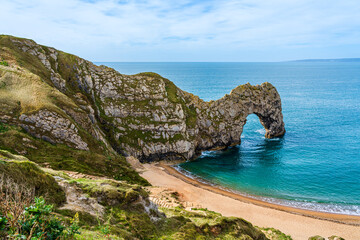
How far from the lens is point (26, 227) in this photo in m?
7.68

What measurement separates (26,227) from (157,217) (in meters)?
10.8

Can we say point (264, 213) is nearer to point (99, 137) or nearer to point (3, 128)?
point (99, 137)

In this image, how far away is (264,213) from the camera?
35.3 m

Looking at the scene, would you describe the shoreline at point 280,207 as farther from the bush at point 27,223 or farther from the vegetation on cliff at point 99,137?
the bush at point 27,223

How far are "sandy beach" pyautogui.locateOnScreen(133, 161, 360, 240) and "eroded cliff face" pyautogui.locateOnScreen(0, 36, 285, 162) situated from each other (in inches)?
457

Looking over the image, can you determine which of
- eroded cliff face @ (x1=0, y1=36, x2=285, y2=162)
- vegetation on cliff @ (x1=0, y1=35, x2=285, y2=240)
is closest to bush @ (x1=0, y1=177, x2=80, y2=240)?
vegetation on cliff @ (x1=0, y1=35, x2=285, y2=240)

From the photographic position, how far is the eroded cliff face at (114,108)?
3516 cm

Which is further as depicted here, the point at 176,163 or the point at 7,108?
the point at 176,163

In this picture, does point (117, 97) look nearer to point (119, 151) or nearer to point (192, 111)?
point (119, 151)

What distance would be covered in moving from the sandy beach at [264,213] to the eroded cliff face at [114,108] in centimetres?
1161

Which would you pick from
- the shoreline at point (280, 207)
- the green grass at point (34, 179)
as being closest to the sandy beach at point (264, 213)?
the shoreline at point (280, 207)

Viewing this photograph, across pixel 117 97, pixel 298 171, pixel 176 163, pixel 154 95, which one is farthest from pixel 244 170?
pixel 117 97

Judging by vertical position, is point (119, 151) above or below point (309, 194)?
above

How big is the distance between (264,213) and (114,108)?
3738cm
